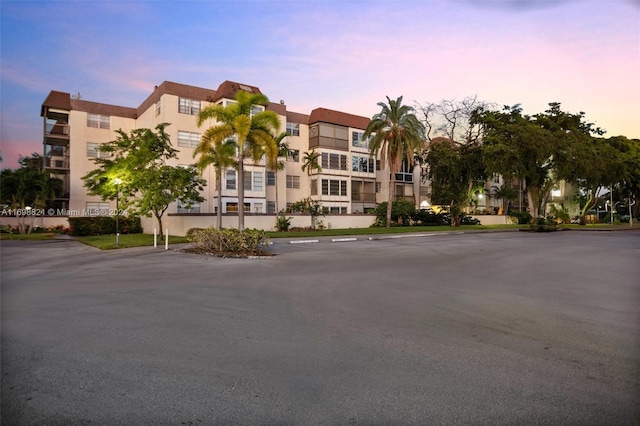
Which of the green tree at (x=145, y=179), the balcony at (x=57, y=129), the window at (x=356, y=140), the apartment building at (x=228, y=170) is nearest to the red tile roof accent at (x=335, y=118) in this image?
the apartment building at (x=228, y=170)

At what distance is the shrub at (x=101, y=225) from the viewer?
30812 millimetres

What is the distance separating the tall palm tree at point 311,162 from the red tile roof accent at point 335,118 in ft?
12.9

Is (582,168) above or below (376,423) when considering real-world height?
above

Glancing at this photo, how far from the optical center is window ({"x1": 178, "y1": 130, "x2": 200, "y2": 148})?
36.3 metres

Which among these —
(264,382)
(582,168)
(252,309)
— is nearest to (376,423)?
(264,382)

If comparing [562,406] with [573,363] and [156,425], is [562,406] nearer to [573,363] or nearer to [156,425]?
[573,363]

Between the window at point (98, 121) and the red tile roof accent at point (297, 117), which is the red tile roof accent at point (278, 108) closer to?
the red tile roof accent at point (297, 117)

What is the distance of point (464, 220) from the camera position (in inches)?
1984

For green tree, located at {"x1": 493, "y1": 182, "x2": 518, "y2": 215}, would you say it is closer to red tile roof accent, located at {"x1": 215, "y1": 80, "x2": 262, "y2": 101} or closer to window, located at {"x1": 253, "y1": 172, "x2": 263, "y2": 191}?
window, located at {"x1": 253, "y1": 172, "x2": 263, "y2": 191}

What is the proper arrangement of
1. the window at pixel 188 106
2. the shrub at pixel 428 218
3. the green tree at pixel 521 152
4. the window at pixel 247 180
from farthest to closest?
the shrub at pixel 428 218, the green tree at pixel 521 152, the window at pixel 247 180, the window at pixel 188 106

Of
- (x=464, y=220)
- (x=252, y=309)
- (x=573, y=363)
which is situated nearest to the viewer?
(x=573, y=363)

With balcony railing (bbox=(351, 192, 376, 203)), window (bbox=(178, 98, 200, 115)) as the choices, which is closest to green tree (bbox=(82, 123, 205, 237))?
window (bbox=(178, 98, 200, 115))

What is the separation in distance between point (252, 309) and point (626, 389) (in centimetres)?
546

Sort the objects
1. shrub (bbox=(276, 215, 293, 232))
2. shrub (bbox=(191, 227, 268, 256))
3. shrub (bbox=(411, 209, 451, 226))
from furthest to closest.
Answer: shrub (bbox=(411, 209, 451, 226)) → shrub (bbox=(276, 215, 293, 232)) → shrub (bbox=(191, 227, 268, 256))
